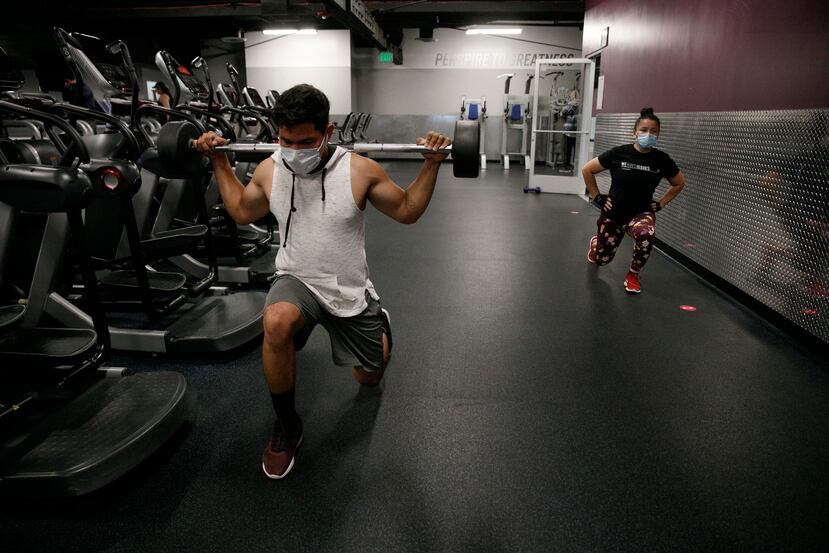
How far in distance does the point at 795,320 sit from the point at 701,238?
1.37 meters

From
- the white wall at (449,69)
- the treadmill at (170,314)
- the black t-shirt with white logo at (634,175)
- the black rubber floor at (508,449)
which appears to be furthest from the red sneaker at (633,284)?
the white wall at (449,69)

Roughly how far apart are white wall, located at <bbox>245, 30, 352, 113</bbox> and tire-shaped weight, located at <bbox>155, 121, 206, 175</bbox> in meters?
11.9

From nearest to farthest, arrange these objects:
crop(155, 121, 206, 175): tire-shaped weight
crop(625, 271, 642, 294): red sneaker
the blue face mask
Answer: crop(155, 121, 206, 175): tire-shaped weight < the blue face mask < crop(625, 271, 642, 294): red sneaker

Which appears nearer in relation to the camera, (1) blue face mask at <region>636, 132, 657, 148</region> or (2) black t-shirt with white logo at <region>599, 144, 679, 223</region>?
(1) blue face mask at <region>636, 132, 657, 148</region>

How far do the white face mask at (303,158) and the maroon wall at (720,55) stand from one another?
2.84 meters

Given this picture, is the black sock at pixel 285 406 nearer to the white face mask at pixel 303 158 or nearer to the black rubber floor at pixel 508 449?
the black rubber floor at pixel 508 449

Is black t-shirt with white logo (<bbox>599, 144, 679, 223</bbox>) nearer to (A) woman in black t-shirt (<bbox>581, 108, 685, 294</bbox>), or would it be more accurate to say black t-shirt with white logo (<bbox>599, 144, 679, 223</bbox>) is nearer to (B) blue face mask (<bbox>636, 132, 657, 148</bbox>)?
(A) woman in black t-shirt (<bbox>581, 108, 685, 294</bbox>)

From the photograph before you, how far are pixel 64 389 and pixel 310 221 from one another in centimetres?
116

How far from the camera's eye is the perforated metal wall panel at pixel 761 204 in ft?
9.67

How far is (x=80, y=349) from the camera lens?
200 centimetres

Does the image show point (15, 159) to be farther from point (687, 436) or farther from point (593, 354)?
point (687, 436)

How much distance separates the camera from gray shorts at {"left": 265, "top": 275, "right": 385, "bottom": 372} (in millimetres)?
1880

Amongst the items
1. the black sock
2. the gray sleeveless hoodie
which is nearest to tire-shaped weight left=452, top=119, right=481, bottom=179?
the gray sleeveless hoodie

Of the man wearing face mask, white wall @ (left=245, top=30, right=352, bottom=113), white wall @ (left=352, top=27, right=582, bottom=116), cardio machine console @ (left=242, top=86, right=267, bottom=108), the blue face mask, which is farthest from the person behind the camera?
white wall @ (left=352, top=27, right=582, bottom=116)
